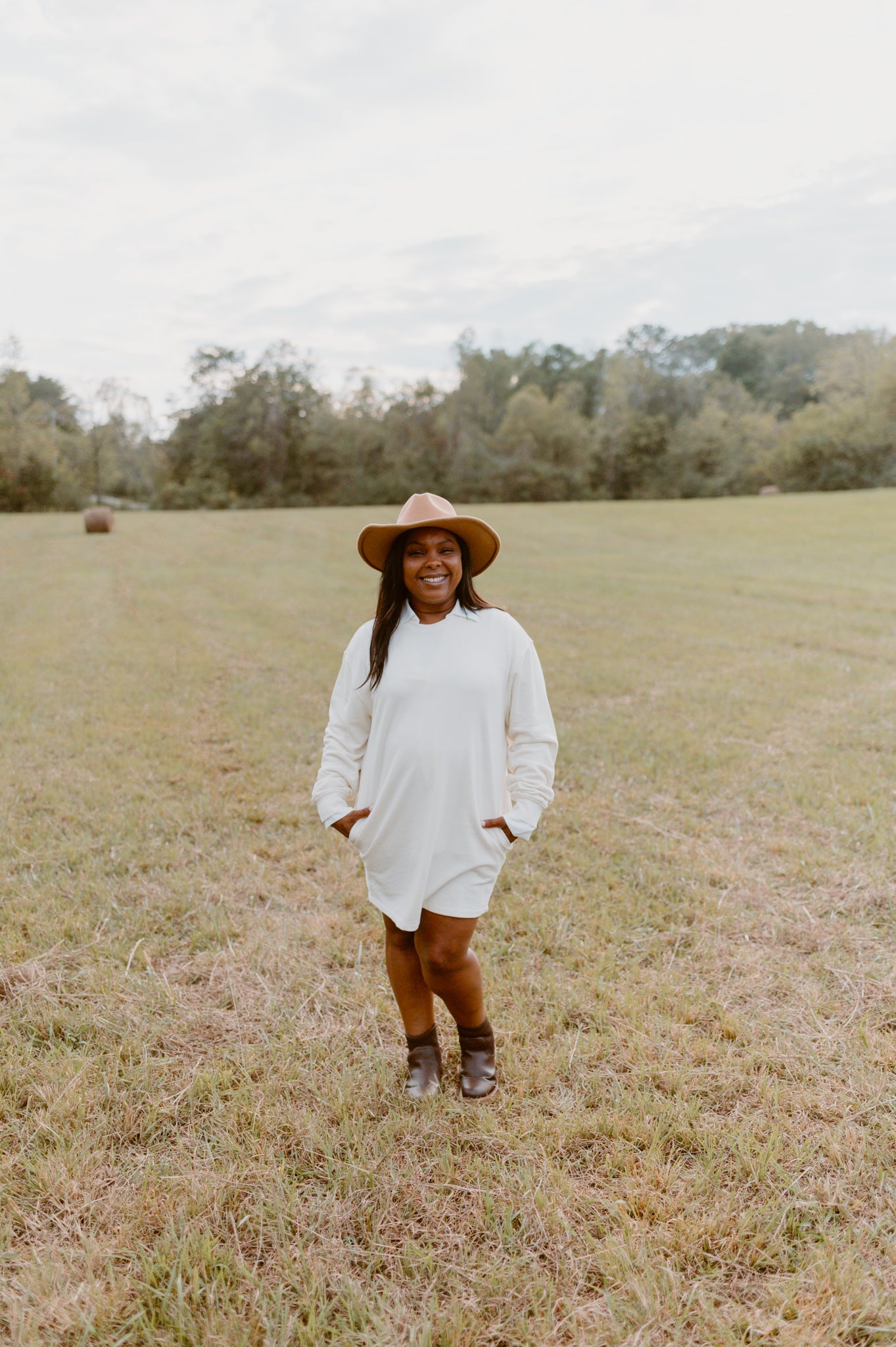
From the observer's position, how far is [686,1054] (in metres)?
2.77

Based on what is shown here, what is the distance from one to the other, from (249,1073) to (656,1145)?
4.23ft

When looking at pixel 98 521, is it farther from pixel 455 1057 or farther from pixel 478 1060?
pixel 478 1060

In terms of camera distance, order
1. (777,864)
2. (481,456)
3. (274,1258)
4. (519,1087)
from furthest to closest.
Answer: (481,456) → (777,864) → (519,1087) → (274,1258)

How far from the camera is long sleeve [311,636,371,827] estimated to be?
2.48m

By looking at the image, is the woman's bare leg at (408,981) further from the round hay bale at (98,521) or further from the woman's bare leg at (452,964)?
the round hay bale at (98,521)

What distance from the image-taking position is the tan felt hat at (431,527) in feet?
7.81

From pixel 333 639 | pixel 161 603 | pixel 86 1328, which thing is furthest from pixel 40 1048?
pixel 161 603

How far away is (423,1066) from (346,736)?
1087 millimetres

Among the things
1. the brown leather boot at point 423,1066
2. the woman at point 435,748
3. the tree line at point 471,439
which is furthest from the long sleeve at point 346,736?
the tree line at point 471,439

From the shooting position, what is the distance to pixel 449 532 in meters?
2.46

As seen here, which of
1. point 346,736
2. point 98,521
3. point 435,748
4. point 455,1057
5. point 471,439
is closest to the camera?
point 435,748

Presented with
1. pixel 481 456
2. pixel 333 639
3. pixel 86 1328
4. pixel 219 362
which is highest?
pixel 219 362

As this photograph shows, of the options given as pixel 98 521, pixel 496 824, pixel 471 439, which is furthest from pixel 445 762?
pixel 471 439

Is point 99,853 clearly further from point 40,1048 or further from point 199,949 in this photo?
point 40,1048
